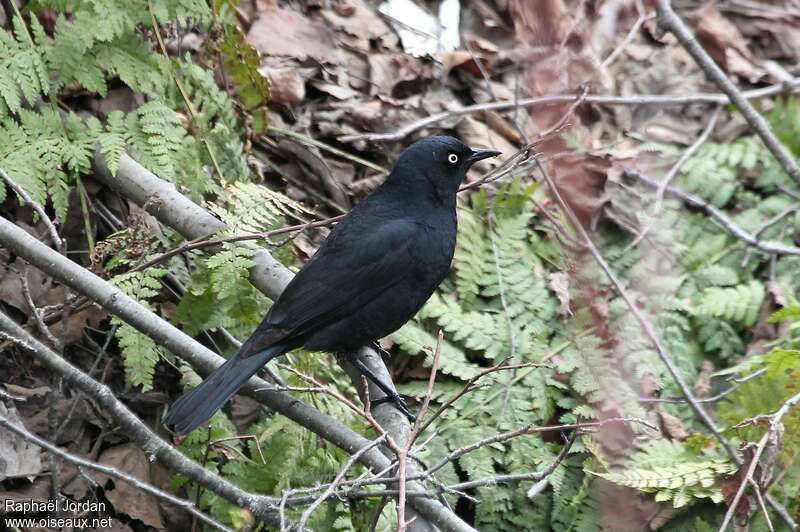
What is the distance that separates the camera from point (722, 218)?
218 inches

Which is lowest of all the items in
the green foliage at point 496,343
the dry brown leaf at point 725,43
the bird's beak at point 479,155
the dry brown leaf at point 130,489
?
the dry brown leaf at point 130,489

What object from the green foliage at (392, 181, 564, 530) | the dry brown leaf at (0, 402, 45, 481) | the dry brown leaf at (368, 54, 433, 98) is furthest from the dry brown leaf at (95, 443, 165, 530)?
the dry brown leaf at (368, 54, 433, 98)

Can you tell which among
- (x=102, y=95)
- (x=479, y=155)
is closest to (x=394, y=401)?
(x=479, y=155)

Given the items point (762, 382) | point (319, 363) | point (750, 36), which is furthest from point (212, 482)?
point (750, 36)

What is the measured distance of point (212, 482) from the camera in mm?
3107

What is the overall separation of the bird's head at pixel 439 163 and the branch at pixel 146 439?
1.80 metres

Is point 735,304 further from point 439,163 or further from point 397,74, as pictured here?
point 397,74

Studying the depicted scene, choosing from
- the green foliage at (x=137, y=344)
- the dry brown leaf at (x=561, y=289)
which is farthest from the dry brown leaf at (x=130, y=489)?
the dry brown leaf at (x=561, y=289)

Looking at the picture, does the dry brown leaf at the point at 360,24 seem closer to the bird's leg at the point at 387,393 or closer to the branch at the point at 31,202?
the bird's leg at the point at 387,393

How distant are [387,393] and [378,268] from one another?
0.56m

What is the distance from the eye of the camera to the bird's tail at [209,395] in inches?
134

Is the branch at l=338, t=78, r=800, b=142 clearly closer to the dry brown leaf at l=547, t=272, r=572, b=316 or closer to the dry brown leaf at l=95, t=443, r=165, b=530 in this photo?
the dry brown leaf at l=547, t=272, r=572, b=316

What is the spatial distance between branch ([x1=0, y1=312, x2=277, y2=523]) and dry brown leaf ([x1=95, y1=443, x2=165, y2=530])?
0.81 m

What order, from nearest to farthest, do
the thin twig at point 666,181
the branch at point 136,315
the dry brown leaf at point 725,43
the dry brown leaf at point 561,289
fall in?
1. the branch at point 136,315
2. the dry brown leaf at point 561,289
3. the thin twig at point 666,181
4. the dry brown leaf at point 725,43
